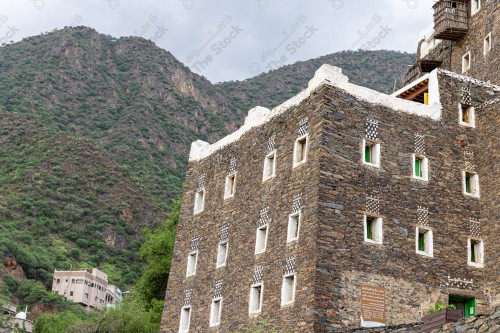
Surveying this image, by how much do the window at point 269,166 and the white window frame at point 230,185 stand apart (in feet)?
7.43

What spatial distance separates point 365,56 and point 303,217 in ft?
391

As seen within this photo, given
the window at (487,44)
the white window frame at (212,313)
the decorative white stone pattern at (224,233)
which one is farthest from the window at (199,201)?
the window at (487,44)

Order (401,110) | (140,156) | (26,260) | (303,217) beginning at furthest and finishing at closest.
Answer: (140,156) < (26,260) < (401,110) < (303,217)

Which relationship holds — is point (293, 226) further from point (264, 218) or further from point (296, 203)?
point (264, 218)

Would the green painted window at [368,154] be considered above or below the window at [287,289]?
above

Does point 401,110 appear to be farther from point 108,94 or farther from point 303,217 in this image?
point 108,94

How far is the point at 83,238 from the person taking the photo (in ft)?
295

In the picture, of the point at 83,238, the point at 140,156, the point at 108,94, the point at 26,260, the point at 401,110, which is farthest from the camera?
the point at 108,94

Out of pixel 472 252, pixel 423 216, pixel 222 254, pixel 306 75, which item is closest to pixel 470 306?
pixel 472 252

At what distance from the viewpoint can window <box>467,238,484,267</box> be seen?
27.2 meters

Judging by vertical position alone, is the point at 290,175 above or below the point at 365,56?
below

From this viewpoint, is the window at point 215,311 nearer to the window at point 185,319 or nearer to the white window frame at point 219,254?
the white window frame at point 219,254

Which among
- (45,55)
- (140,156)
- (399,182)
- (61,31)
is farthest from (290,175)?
(61,31)

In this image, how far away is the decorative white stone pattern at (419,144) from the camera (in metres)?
27.8
